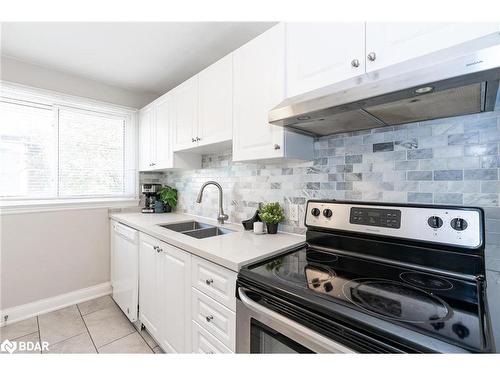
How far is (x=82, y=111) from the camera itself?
255cm

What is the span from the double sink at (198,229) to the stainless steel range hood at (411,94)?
45.0 inches

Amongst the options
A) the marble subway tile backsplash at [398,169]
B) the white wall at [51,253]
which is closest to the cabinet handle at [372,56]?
the marble subway tile backsplash at [398,169]

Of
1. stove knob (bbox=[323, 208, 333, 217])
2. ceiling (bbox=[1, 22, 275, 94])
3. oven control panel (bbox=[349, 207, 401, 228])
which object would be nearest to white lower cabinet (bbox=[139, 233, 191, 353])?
stove knob (bbox=[323, 208, 333, 217])

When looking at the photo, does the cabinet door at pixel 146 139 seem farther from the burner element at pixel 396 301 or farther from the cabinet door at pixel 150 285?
the burner element at pixel 396 301

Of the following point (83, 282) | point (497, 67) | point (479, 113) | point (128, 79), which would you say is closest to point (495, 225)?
point (479, 113)

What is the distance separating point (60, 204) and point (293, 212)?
2333 mm

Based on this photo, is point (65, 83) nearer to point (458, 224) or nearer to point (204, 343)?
point (204, 343)

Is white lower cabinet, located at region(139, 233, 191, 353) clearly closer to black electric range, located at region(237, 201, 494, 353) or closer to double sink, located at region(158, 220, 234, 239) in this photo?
double sink, located at region(158, 220, 234, 239)

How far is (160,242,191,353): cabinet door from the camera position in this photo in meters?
1.37

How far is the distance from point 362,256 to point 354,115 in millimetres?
668

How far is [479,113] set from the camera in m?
0.98

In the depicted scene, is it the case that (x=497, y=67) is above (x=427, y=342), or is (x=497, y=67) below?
above

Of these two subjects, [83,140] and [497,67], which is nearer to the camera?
[497,67]
